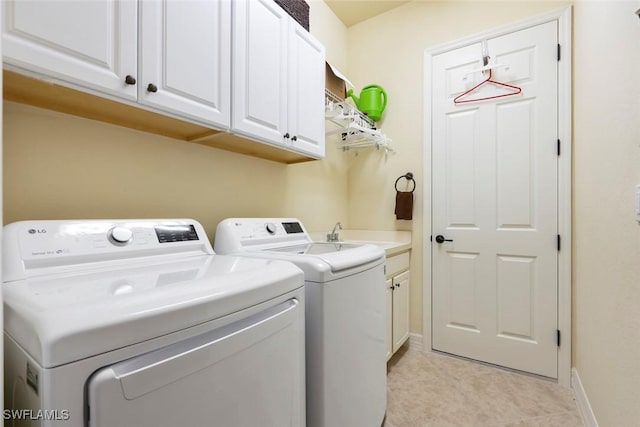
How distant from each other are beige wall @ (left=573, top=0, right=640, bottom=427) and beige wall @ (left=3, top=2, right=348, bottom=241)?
5.58ft

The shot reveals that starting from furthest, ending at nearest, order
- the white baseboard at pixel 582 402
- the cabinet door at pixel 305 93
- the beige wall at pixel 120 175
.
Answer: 1. the cabinet door at pixel 305 93
2. the white baseboard at pixel 582 402
3. the beige wall at pixel 120 175

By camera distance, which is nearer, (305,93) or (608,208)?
(608,208)

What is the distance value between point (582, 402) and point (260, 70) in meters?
2.51

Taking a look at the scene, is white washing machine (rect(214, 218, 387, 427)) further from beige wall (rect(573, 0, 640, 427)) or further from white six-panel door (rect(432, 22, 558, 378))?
white six-panel door (rect(432, 22, 558, 378))

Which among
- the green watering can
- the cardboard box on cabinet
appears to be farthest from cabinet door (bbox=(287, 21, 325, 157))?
the green watering can

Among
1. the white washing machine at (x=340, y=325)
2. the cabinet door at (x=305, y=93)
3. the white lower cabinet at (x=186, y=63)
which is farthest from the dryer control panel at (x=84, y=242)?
the cabinet door at (x=305, y=93)

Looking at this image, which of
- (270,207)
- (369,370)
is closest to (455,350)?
(369,370)

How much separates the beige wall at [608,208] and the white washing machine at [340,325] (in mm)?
907

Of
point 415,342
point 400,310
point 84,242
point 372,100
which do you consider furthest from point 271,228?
Result: point 415,342

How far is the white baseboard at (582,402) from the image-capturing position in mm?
1544

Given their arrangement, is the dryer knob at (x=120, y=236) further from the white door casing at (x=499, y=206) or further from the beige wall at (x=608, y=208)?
the white door casing at (x=499, y=206)

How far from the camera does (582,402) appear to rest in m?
1.71

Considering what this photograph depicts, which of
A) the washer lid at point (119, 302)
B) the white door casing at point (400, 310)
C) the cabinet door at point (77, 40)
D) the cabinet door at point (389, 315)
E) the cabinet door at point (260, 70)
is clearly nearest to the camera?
the washer lid at point (119, 302)

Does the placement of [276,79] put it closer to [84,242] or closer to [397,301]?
[84,242]
